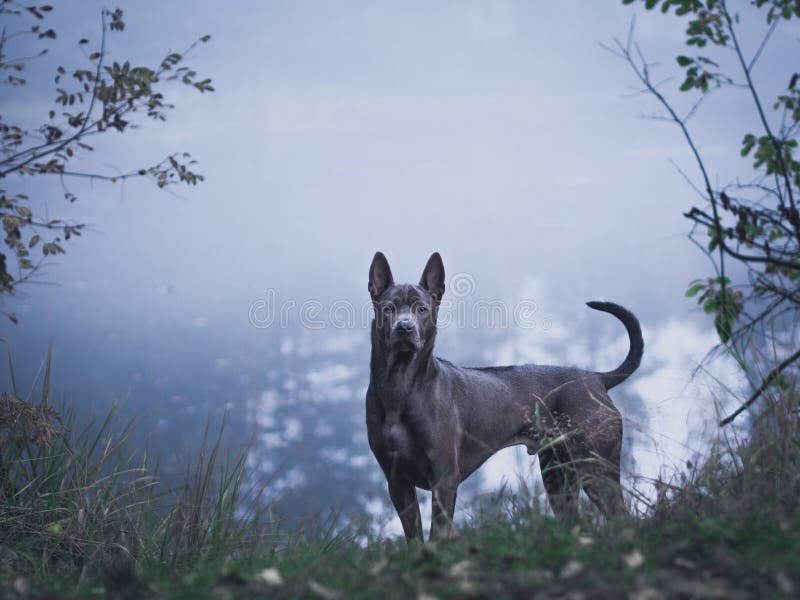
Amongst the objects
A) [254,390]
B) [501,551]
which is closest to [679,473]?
[501,551]

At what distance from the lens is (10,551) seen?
5293mm

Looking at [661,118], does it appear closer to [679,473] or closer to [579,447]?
[679,473]

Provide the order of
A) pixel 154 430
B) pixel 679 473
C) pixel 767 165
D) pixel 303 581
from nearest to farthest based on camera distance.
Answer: pixel 303 581 → pixel 679 473 → pixel 767 165 → pixel 154 430

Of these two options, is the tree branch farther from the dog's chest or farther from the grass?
the dog's chest

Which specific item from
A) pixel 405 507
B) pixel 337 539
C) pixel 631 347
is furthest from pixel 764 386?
pixel 337 539

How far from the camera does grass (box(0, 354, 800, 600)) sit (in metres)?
3.36

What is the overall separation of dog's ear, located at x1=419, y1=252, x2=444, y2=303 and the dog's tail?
1.56m

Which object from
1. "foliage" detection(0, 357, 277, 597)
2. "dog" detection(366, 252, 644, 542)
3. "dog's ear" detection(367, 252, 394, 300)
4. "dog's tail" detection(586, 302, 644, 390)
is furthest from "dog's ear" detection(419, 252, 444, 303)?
"foliage" detection(0, 357, 277, 597)

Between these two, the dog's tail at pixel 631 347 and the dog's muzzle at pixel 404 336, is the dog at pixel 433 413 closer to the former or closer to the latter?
the dog's muzzle at pixel 404 336

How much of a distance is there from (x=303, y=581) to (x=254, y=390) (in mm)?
3341

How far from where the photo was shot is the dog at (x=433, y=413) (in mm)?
5703

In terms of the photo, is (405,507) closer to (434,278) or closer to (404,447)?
(404,447)

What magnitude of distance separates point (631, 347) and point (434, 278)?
82.1 inches

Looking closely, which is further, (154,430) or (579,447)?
(154,430)
